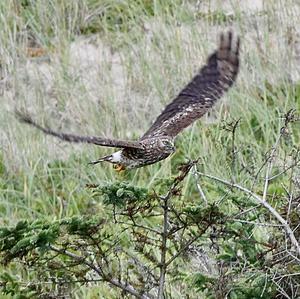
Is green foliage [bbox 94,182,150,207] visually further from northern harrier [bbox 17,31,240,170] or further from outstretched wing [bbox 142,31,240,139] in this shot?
outstretched wing [bbox 142,31,240,139]

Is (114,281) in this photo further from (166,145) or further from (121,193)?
(166,145)

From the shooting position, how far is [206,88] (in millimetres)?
4602

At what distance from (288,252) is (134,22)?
11.3ft

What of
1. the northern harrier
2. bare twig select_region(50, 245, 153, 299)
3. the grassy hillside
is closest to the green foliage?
bare twig select_region(50, 245, 153, 299)

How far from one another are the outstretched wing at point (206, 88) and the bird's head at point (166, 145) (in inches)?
6.7

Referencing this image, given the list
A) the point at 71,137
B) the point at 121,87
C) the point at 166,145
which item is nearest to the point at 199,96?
the point at 166,145

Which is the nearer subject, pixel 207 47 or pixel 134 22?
pixel 207 47

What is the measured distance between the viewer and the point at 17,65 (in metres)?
6.58

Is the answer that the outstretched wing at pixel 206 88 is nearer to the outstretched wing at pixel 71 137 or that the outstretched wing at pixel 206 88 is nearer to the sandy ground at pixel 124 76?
the outstretched wing at pixel 71 137

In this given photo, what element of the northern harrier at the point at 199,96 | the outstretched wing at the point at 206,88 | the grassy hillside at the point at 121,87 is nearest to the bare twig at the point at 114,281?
the northern harrier at the point at 199,96

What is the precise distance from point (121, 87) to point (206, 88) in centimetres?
199

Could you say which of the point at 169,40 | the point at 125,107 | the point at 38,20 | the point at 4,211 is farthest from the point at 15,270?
the point at 38,20

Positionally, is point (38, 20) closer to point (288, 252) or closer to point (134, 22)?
point (134, 22)

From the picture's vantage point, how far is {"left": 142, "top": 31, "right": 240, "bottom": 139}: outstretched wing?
4.51 meters
